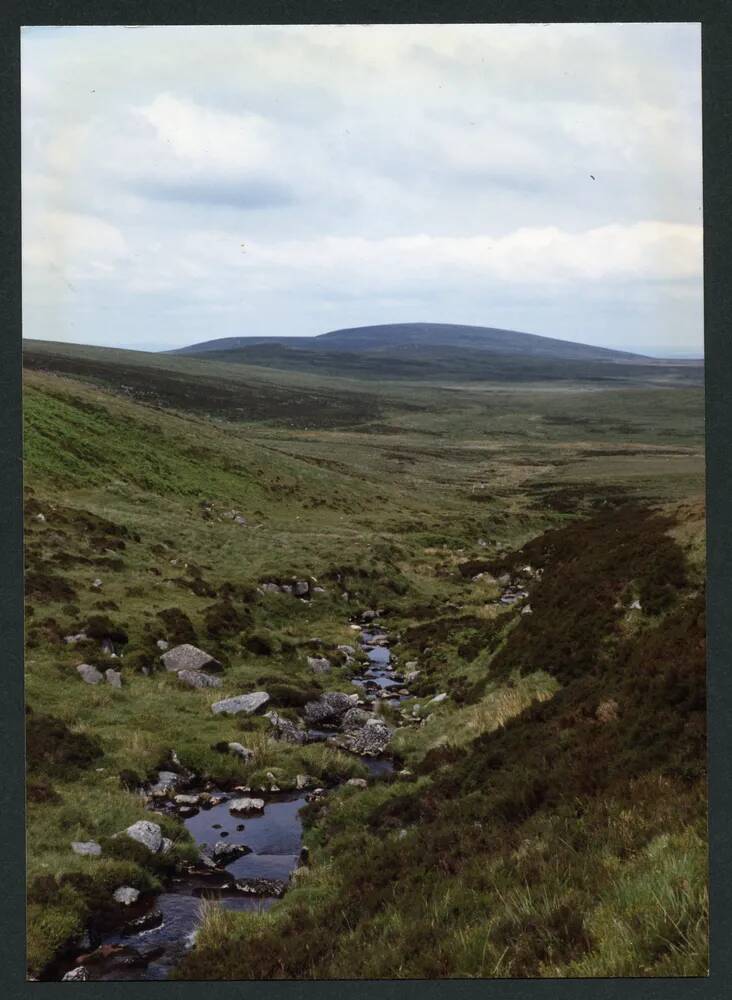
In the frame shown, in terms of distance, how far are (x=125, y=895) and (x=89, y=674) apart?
20.1ft

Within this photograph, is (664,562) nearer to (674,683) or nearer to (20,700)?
(674,683)

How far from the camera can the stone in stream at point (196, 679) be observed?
15227 mm

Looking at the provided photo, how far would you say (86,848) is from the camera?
989cm

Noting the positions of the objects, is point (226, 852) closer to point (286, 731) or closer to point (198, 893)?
point (198, 893)

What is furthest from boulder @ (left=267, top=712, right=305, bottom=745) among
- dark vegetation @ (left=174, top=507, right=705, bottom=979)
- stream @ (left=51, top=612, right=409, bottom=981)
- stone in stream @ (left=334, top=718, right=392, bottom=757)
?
dark vegetation @ (left=174, top=507, right=705, bottom=979)

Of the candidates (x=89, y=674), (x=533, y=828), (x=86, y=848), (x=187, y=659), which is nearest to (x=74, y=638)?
(x=89, y=674)

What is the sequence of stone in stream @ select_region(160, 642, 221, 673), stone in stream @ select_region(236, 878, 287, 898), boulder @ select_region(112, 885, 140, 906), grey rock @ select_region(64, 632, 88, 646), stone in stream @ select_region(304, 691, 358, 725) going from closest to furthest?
1. boulder @ select_region(112, 885, 140, 906)
2. stone in stream @ select_region(236, 878, 287, 898)
3. stone in stream @ select_region(304, 691, 358, 725)
4. grey rock @ select_region(64, 632, 88, 646)
5. stone in stream @ select_region(160, 642, 221, 673)

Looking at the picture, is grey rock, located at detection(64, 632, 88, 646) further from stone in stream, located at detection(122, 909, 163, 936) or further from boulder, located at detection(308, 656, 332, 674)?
stone in stream, located at detection(122, 909, 163, 936)

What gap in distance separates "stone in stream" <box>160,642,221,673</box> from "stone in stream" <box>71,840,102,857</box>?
5558 millimetres

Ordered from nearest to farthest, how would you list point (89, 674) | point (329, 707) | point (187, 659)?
1. point (89, 674)
2. point (329, 707)
3. point (187, 659)

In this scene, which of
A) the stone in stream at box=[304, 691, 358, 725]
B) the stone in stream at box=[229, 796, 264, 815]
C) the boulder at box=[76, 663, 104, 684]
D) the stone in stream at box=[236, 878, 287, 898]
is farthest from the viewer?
the stone in stream at box=[304, 691, 358, 725]

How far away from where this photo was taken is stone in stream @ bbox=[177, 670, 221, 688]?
15.2 meters

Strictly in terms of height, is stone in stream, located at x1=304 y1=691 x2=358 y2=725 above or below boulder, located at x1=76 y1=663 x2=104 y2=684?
below

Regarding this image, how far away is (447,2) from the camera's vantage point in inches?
358
